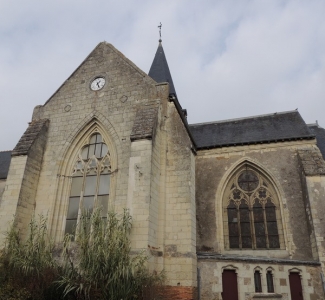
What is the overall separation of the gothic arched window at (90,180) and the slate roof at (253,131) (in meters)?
4.76

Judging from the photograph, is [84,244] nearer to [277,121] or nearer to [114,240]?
[114,240]

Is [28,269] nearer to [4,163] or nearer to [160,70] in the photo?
[4,163]

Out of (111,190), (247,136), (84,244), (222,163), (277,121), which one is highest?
(277,121)

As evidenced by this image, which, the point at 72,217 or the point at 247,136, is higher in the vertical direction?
the point at 247,136

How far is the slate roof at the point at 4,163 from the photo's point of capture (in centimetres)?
1619

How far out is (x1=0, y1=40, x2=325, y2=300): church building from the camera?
869 cm

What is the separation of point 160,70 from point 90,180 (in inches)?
347

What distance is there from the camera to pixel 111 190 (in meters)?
9.77

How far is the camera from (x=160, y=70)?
55.7 feet

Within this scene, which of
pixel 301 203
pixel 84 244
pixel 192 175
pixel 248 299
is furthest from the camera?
pixel 301 203

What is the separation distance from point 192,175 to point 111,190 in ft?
8.48

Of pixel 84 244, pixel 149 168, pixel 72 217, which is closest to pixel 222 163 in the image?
pixel 149 168

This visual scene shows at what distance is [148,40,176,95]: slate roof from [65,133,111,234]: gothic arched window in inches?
256

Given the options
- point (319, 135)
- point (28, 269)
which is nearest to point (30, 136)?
point (28, 269)
